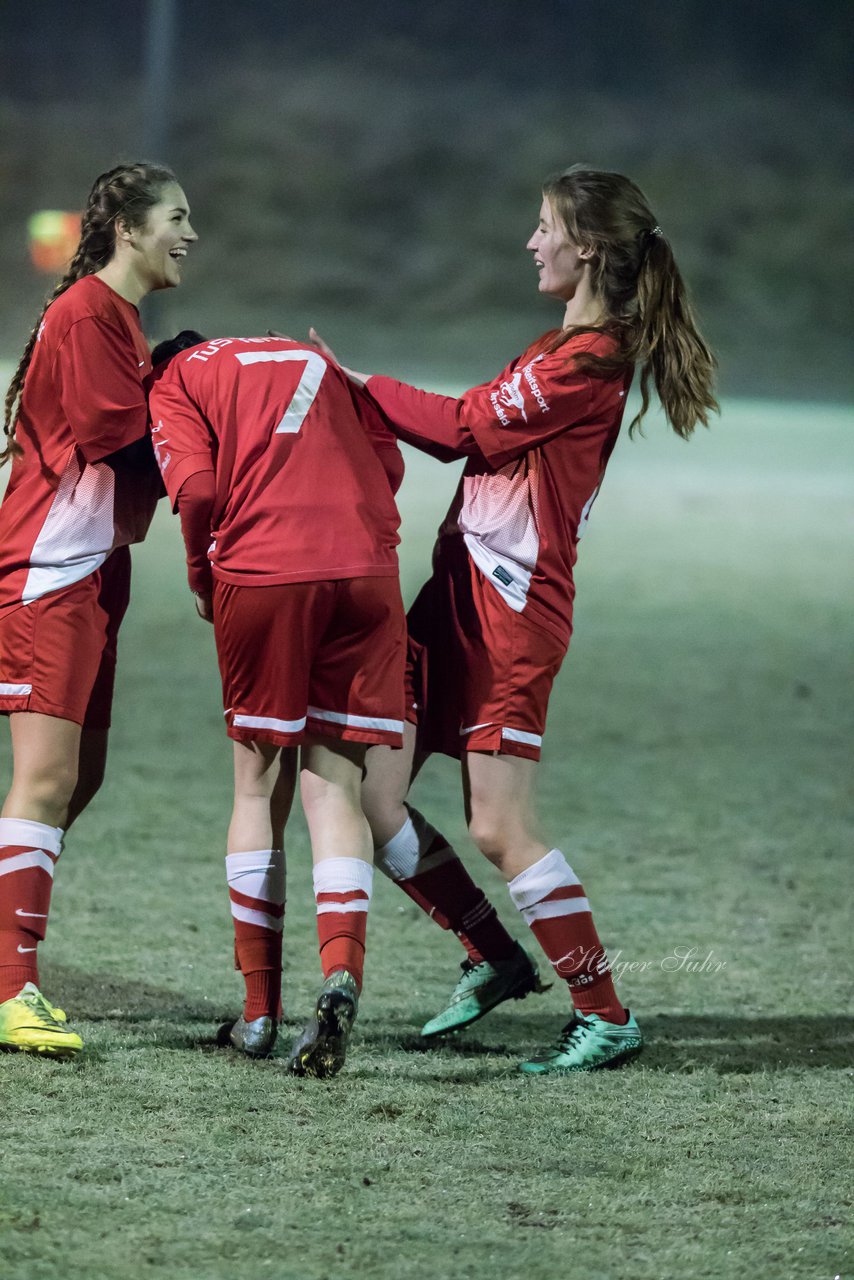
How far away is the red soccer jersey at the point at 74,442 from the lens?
3.40 metres

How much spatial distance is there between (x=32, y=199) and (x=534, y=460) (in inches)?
1475

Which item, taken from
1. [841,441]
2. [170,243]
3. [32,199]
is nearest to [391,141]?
[32,199]

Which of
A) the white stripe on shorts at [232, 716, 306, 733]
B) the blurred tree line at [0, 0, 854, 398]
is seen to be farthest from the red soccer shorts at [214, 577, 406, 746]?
the blurred tree line at [0, 0, 854, 398]

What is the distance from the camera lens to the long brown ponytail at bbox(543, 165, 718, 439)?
344 centimetres

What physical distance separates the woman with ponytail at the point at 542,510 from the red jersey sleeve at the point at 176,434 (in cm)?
35

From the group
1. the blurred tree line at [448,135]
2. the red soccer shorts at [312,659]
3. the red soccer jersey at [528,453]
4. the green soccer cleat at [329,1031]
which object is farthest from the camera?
the blurred tree line at [448,135]

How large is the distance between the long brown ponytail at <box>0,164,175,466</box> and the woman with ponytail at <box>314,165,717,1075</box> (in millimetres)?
571

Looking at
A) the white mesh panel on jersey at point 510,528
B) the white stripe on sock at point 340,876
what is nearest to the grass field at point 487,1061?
the white stripe on sock at point 340,876

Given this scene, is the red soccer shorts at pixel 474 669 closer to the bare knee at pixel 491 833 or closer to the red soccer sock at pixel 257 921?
the bare knee at pixel 491 833

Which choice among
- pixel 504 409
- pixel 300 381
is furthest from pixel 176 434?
pixel 504 409

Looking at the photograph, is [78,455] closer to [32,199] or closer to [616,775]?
[616,775]

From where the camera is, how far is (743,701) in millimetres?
7941

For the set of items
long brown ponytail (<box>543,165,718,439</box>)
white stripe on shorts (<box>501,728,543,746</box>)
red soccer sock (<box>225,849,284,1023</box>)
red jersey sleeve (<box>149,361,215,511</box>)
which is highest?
long brown ponytail (<box>543,165,718,439</box>)

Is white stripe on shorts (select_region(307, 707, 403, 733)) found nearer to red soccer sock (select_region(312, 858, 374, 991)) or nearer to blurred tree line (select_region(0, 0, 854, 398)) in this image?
red soccer sock (select_region(312, 858, 374, 991))
